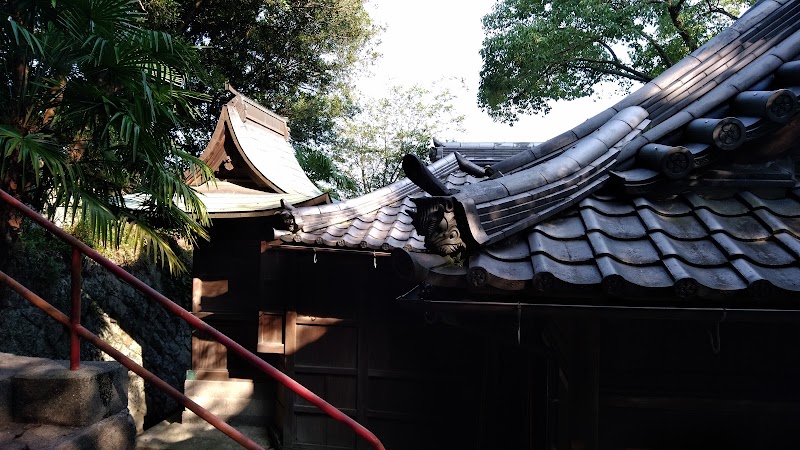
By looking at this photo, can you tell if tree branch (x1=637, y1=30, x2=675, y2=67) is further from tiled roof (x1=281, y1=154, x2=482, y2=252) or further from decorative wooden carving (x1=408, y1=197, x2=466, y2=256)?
decorative wooden carving (x1=408, y1=197, x2=466, y2=256)

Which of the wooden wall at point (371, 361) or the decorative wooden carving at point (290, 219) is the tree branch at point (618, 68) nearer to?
the wooden wall at point (371, 361)

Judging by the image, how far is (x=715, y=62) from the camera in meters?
3.67

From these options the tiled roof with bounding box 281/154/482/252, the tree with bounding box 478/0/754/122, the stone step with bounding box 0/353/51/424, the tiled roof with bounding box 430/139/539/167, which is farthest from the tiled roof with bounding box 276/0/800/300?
the tree with bounding box 478/0/754/122

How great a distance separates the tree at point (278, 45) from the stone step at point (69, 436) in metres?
14.6

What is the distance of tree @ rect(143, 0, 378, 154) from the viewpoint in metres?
17.9

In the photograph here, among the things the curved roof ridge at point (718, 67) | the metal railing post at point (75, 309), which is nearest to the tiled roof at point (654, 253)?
the curved roof ridge at point (718, 67)

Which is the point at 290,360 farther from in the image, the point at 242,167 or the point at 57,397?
the point at 57,397

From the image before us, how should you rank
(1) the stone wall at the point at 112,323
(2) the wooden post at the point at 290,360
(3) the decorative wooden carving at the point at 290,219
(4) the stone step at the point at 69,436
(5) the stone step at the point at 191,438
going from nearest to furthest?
(4) the stone step at the point at 69,436 < (3) the decorative wooden carving at the point at 290,219 < (2) the wooden post at the point at 290,360 < (5) the stone step at the point at 191,438 < (1) the stone wall at the point at 112,323

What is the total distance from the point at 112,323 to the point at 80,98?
9.19 metres

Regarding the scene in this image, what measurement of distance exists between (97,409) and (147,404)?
445 inches

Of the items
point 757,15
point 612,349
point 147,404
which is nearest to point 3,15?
point 612,349

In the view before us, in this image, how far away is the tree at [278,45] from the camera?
17922 millimetres

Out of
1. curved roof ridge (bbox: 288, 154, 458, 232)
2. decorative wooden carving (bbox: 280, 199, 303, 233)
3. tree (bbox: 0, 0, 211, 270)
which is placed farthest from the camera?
curved roof ridge (bbox: 288, 154, 458, 232)

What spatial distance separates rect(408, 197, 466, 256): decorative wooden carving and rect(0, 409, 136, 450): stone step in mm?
Result: 1681
